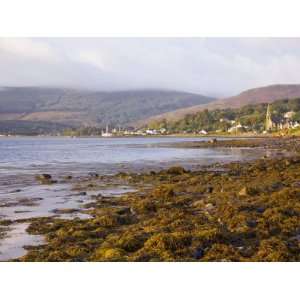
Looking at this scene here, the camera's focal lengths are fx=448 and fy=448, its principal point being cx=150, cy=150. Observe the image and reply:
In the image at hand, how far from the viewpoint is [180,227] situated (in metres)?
10.2

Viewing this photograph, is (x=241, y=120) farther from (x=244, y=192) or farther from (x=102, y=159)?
(x=244, y=192)

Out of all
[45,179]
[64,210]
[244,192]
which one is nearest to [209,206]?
[244,192]

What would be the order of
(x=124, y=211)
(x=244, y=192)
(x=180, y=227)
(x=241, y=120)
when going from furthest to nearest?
1. (x=241, y=120)
2. (x=244, y=192)
3. (x=124, y=211)
4. (x=180, y=227)

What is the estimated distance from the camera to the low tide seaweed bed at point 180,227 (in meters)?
8.29

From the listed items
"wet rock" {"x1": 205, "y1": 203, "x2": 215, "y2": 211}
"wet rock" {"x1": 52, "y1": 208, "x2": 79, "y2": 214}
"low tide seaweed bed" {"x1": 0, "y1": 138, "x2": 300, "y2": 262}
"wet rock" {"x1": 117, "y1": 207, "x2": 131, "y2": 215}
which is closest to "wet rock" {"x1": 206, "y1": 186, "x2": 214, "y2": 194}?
"low tide seaweed bed" {"x1": 0, "y1": 138, "x2": 300, "y2": 262}

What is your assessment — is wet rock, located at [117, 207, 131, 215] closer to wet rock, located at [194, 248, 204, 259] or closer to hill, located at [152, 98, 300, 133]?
wet rock, located at [194, 248, 204, 259]

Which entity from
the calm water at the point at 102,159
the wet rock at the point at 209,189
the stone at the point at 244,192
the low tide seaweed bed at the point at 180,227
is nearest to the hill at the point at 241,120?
the calm water at the point at 102,159

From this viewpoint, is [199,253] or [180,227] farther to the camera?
[180,227]

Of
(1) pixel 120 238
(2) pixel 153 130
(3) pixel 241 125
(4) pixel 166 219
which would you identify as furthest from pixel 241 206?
(2) pixel 153 130

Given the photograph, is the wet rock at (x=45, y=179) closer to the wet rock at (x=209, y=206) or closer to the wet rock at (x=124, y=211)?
the wet rock at (x=124, y=211)

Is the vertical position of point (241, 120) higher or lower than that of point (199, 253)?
higher

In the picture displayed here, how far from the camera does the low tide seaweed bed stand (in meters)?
8.29
